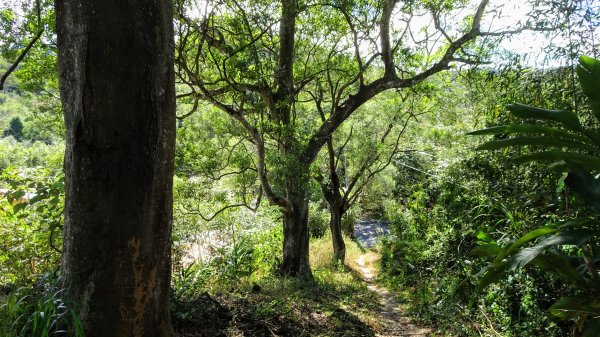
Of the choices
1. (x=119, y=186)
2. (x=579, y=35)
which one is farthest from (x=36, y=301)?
(x=579, y=35)

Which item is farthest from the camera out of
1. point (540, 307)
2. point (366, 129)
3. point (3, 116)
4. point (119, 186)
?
point (3, 116)

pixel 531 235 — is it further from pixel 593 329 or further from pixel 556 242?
pixel 593 329

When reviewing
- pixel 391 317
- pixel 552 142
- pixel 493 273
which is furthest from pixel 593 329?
pixel 391 317

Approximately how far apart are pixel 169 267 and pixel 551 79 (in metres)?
3.74

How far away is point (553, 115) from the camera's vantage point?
7.36ft

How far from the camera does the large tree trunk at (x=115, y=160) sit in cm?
201

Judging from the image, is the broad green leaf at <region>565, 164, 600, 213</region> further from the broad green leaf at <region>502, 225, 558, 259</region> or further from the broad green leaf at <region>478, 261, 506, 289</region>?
the broad green leaf at <region>478, 261, 506, 289</region>

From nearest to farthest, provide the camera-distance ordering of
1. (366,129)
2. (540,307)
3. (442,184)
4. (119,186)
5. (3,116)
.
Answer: (119,186)
(540,307)
(442,184)
(366,129)
(3,116)

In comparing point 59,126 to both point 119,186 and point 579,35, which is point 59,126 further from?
point 579,35

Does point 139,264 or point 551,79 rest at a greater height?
point 551,79

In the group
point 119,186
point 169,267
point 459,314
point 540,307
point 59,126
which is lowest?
point 459,314

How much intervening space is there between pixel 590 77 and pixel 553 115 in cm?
26

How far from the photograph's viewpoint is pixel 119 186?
2041 mm

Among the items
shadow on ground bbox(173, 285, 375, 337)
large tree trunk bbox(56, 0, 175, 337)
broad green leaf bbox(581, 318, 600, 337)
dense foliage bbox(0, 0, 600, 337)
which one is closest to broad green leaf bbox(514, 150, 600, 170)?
dense foliage bbox(0, 0, 600, 337)
